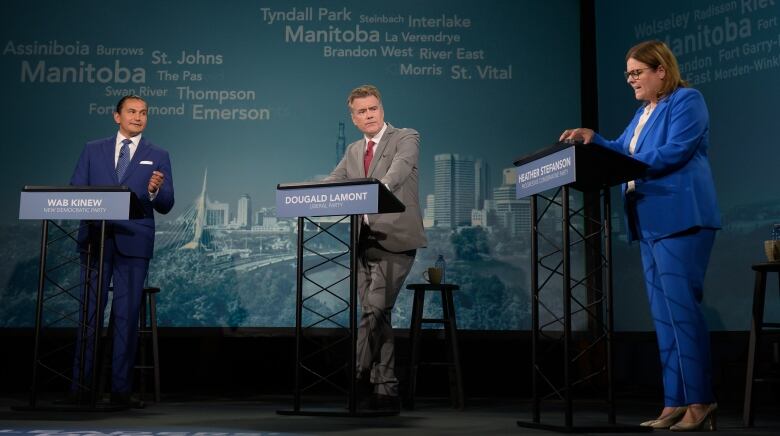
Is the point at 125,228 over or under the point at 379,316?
over

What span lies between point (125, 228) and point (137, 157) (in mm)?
434

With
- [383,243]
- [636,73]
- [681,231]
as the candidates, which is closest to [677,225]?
[681,231]

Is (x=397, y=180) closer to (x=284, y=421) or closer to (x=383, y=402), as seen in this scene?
(x=383, y=402)

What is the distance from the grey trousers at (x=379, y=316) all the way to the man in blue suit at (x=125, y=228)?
3.83 feet

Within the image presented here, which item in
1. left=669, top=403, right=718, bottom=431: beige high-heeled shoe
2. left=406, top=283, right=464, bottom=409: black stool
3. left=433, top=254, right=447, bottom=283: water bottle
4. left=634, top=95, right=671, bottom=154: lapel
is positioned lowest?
left=669, top=403, right=718, bottom=431: beige high-heeled shoe

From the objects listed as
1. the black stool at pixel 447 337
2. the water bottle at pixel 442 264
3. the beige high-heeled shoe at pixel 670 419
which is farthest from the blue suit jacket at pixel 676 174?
the water bottle at pixel 442 264

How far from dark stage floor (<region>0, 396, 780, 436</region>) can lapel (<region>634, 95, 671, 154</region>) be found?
1159mm

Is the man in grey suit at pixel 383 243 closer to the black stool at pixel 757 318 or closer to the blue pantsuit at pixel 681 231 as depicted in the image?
the blue pantsuit at pixel 681 231

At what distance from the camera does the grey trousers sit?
4.25 metres

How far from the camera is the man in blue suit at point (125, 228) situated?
4398mm

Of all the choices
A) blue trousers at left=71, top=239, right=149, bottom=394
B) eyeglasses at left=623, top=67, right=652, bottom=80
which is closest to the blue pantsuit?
eyeglasses at left=623, top=67, right=652, bottom=80

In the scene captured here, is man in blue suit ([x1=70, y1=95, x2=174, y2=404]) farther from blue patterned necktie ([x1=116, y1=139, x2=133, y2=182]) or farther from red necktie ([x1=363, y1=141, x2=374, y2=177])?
red necktie ([x1=363, y1=141, x2=374, y2=177])

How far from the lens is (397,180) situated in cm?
419

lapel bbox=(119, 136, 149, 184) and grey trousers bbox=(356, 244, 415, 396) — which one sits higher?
lapel bbox=(119, 136, 149, 184)
